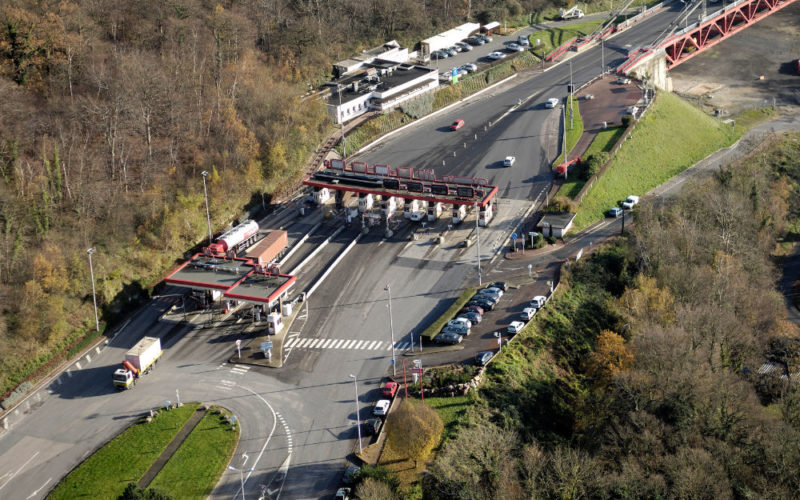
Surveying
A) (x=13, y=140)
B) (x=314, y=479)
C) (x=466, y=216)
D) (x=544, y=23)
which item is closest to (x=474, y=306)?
(x=466, y=216)

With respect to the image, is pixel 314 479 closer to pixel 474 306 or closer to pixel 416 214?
pixel 474 306

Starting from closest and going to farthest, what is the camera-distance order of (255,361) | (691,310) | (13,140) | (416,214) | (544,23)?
(255,361) < (691,310) < (13,140) < (416,214) < (544,23)

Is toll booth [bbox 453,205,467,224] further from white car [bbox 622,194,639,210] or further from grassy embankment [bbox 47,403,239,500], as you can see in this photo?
grassy embankment [bbox 47,403,239,500]

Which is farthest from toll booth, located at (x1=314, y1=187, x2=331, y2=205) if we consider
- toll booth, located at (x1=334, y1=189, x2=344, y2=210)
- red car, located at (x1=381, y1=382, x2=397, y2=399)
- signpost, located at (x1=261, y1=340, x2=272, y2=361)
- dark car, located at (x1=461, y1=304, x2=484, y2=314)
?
red car, located at (x1=381, y1=382, x2=397, y2=399)

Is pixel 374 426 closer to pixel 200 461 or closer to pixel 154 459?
pixel 200 461

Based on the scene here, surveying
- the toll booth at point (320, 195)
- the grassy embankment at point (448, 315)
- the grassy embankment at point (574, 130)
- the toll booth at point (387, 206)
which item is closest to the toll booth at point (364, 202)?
the toll booth at point (387, 206)

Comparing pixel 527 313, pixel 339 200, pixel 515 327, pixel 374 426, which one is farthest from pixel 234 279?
pixel 527 313

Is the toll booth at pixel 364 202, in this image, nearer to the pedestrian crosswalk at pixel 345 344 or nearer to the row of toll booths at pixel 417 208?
the row of toll booths at pixel 417 208
